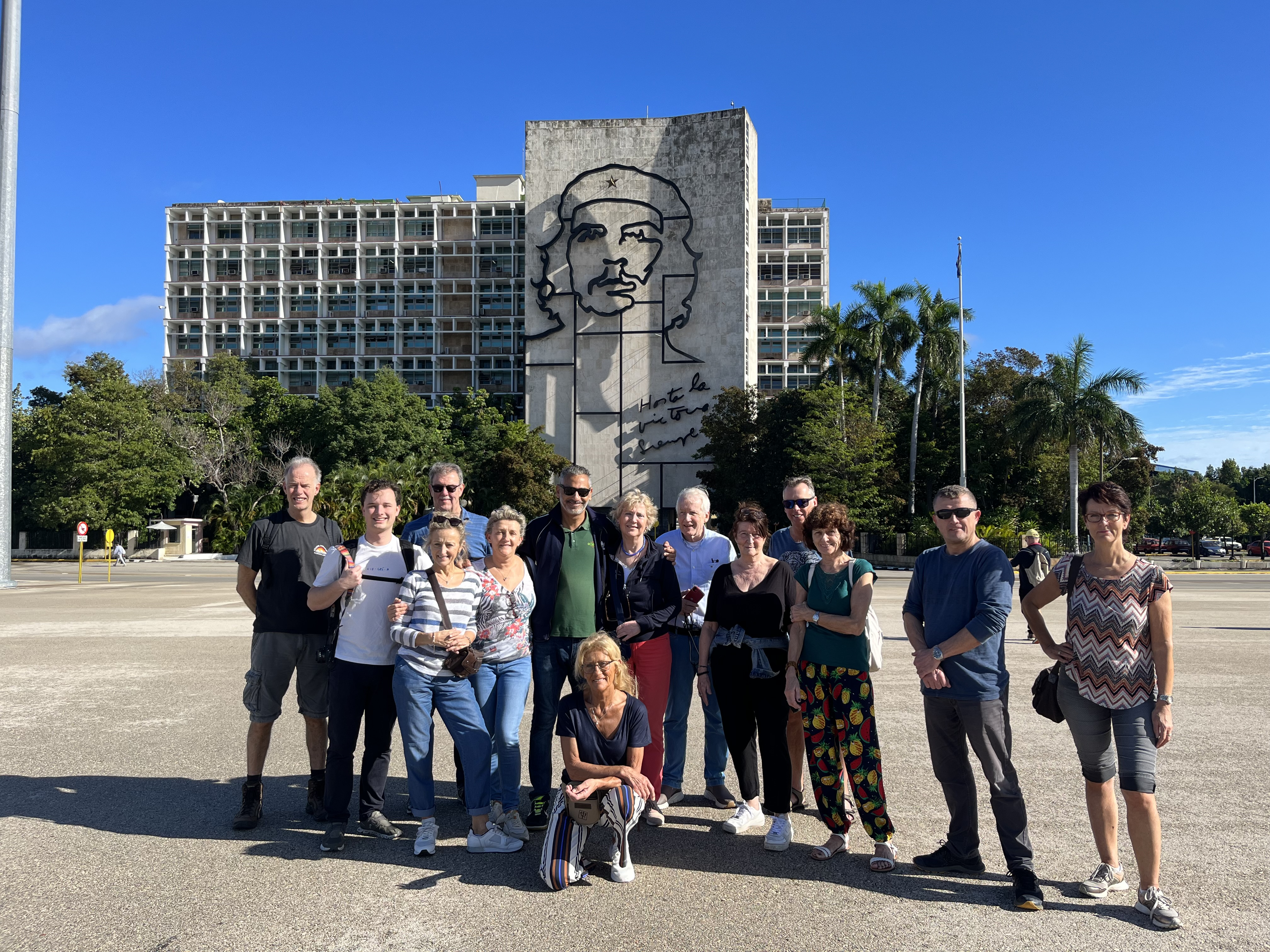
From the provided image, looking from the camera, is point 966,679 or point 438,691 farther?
point 438,691

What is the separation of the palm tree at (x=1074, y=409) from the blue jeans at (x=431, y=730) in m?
38.2

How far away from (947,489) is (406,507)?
37550mm

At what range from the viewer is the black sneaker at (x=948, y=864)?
169 inches

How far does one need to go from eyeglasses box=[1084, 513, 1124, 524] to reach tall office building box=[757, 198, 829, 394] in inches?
3153

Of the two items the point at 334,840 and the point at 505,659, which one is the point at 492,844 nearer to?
the point at 334,840

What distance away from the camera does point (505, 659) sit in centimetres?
482

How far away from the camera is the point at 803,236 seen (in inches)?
3314

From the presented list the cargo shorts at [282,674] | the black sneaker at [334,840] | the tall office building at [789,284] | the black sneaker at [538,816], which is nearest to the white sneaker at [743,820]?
the black sneaker at [538,816]

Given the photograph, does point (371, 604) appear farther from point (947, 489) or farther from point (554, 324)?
point (554, 324)

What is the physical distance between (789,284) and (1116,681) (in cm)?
8321

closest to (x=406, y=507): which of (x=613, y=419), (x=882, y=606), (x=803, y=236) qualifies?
(x=613, y=419)

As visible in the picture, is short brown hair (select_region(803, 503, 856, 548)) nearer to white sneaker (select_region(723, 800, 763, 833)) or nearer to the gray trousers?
the gray trousers

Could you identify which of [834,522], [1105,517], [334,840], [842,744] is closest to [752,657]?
[842,744]

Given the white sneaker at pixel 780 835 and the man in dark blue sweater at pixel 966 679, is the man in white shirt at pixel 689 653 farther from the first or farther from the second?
the man in dark blue sweater at pixel 966 679
